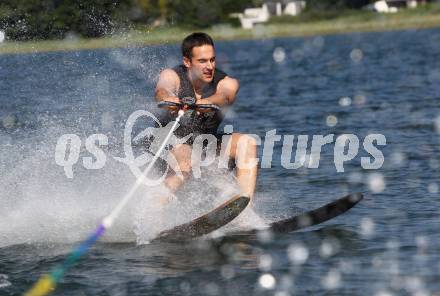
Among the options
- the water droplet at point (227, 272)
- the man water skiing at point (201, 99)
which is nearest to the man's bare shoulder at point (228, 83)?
the man water skiing at point (201, 99)

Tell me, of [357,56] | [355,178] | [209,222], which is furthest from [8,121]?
[357,56]

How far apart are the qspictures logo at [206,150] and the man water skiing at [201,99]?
0.19ft

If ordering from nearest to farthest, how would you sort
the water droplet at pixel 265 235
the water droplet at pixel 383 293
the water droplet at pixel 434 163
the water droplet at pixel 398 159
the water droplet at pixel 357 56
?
the water droplet at pixel 383 293 < the water droplet at pixel 265 235 < the water droplet at pixel 434 163 < the water droplet at pixel 398 159 < the water droplet at pixel 357 56

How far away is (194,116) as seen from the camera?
11.3m

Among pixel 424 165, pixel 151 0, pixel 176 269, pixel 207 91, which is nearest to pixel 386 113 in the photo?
pixel 424 165

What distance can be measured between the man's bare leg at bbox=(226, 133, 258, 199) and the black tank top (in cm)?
32

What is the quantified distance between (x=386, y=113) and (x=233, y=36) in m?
86.4

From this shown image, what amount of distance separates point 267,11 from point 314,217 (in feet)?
433

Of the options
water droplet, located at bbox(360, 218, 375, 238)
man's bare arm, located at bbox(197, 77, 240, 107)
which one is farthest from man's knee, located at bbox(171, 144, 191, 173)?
water droplet, located at bbox(360, 218, 375, 238)

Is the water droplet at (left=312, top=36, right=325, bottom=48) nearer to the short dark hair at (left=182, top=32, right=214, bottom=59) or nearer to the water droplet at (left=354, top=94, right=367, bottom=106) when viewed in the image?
the water droplet at (left=354, top=94, right=367, bottom=106)

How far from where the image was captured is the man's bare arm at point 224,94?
11.2 m

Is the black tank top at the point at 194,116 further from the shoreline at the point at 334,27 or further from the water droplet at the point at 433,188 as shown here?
the shoreline at the point at 334,27

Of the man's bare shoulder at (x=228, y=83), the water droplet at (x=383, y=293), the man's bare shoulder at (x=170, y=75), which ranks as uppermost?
the man's bare shoulder at (x=170, y=75)

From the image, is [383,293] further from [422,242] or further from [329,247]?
[422,242]
